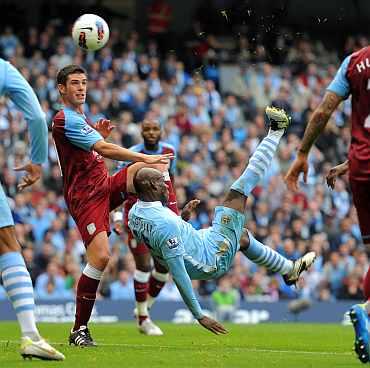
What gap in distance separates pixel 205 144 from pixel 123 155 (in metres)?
14.9

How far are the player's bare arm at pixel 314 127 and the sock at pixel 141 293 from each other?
551cm

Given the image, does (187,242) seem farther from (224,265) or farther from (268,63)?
(268,63)

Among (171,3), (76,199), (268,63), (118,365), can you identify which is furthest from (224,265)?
(171,3)

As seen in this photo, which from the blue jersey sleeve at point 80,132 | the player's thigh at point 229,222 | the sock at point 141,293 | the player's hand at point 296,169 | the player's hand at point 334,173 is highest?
the blue jersey sleeve at point 80,132

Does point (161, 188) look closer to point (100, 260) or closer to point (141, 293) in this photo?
point (100, 260)

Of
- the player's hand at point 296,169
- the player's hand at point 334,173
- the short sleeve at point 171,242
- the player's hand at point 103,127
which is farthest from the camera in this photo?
the player's hand at point 103,127

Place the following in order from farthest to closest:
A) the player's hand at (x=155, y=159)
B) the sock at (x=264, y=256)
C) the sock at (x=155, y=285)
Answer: the sock at (x=155, y=285), the sock at (x=264, y=256), the player's hand at (x=155, y=159)

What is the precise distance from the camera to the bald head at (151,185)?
11.0 m

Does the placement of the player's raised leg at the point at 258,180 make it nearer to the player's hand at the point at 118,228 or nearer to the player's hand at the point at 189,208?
the player's hand at the point at 189,208

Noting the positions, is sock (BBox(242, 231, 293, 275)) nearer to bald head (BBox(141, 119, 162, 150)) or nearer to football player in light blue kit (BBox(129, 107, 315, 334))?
football player in light blue kit (BBox(129, 107, 315, 334))

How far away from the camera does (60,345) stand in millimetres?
11297

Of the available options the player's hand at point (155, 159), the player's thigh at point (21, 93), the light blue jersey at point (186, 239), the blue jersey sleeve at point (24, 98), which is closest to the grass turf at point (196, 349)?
the light blue jersey at point (186, 239)

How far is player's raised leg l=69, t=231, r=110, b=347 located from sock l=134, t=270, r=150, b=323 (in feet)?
10.1

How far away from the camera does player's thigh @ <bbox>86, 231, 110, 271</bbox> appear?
36.3ft
